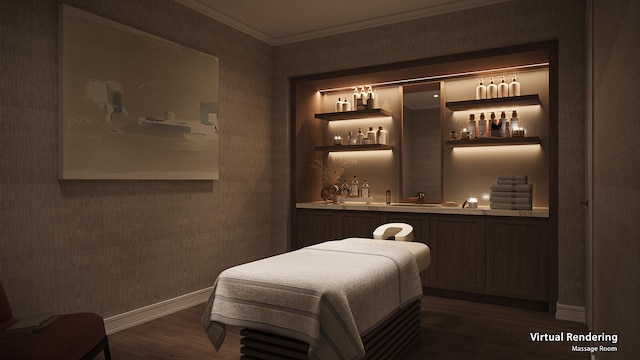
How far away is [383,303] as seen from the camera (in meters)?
Answer: 2.32

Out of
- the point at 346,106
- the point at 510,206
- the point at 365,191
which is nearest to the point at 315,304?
the point at 510,206

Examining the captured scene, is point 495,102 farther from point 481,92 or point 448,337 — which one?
point 448,337

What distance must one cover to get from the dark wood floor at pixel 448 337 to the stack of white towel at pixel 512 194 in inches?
35.8

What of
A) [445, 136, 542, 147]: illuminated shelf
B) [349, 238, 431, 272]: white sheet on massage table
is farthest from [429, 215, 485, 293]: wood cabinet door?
[349, 238, 431, 272]: white sheet on massage table

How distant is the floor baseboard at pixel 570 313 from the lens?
354 centimetres

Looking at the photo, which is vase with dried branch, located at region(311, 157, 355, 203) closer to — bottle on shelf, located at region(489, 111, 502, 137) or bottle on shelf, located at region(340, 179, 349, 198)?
bottle on shelf, located at region(340, 179, 349, 198)

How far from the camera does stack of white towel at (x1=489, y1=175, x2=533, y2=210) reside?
388 cm

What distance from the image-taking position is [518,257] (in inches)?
151

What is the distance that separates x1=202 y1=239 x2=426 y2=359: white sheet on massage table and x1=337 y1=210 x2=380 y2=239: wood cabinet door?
1.96 metres

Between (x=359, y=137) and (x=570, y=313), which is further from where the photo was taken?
(x=359, y=137)

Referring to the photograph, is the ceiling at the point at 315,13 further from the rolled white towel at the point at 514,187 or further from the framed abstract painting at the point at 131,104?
the rolled white towel at the point at 514,187

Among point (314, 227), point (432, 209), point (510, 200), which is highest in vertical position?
point (510, 200)

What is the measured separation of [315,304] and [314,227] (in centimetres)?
295

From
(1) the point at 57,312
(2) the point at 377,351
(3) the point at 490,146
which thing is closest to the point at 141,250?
(1) the point at 57,312
